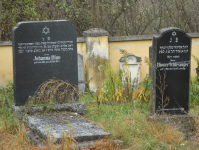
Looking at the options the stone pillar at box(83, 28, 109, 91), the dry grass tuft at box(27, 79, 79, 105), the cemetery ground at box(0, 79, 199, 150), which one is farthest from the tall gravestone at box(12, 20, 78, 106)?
the stone pillar at box(83, 28, 109, 91)

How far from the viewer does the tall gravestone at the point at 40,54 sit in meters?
4.95

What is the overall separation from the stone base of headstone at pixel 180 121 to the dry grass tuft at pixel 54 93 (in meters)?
1.64

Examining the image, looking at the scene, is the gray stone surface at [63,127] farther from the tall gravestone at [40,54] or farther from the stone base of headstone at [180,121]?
the stone base of headstone at [180,121]

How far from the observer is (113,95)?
620 cm

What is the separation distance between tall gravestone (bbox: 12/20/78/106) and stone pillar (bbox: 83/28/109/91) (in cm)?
288

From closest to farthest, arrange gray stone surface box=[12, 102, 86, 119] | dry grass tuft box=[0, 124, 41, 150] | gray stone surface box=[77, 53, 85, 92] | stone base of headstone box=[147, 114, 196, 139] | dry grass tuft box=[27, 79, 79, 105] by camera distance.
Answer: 1. dry grass tuft box=[0, 124, 41, 150]
2. stone base of headstone box=[147, 114, 196, 139]
3. gray stone surface box=[12, 102, 86, 119]
4. dry grass tuft box=[27, 79, 79, 105]
5. gray stone surface box=[77, 53, 85, 92]

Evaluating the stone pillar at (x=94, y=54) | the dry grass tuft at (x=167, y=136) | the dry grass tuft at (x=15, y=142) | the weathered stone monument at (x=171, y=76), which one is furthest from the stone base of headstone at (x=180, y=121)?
the stone pillar at (x=94, y=54)

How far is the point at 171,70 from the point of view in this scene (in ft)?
15.0

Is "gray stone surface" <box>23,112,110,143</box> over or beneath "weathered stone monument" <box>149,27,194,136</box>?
beneath

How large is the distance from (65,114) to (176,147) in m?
2.09

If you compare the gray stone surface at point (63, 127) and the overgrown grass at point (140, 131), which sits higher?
the gray stone surface at point (63, 127)

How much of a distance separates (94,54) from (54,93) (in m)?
3.30

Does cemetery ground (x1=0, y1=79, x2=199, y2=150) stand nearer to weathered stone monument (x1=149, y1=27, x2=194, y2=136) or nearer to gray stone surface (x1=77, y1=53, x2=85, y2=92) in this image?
weathered stone monument (x1=149, y1=27, x2=194, y2=136)

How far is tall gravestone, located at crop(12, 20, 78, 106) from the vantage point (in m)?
4.95
